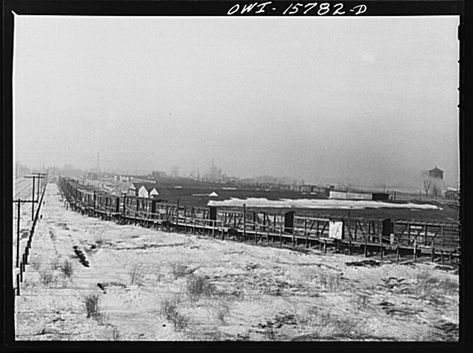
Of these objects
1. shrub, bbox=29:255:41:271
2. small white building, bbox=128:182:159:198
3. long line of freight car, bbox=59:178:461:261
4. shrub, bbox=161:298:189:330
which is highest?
small white building, bbox=128:182:159:198

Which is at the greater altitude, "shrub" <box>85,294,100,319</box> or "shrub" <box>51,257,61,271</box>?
"shrub" <box>51,257,61,271</box>

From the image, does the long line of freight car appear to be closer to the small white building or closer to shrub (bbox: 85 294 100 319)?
the small white building

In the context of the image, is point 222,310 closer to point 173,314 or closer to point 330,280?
point 173,314

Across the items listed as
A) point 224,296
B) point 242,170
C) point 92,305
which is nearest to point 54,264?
point 92,305

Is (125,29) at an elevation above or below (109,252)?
above

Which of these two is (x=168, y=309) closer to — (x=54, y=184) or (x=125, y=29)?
(x=54, y=184)

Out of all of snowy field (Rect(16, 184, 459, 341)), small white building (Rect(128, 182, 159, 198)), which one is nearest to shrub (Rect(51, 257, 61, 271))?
snowy field (Rect(16, 184, 459, 341))

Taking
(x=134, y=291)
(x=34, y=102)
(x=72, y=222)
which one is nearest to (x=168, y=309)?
(x=134, y=291)

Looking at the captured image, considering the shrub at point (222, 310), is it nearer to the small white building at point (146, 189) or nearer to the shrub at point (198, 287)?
the shrub at point (198, 287)
